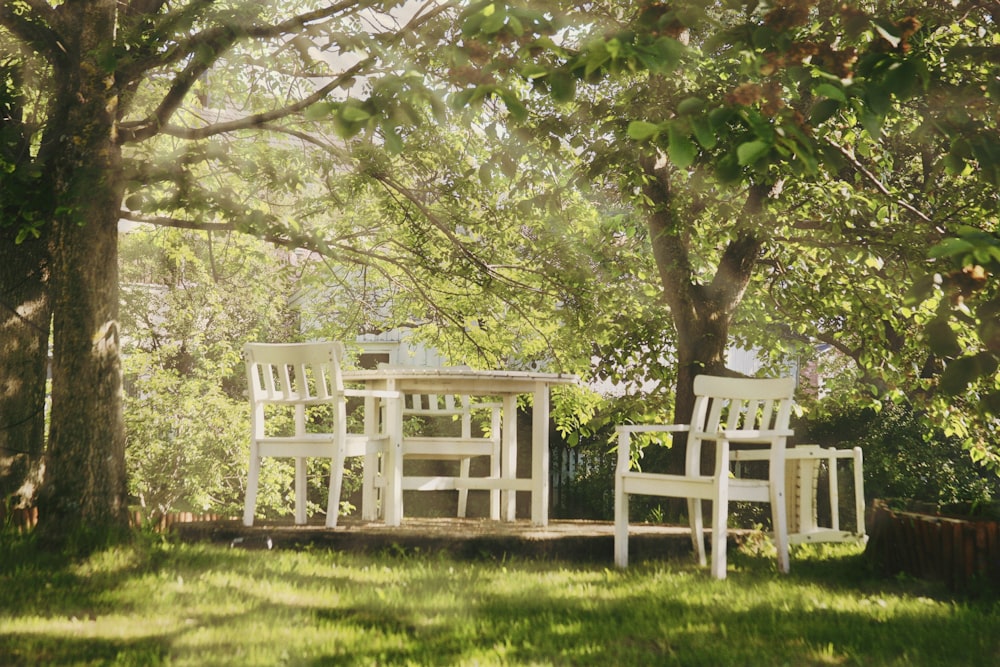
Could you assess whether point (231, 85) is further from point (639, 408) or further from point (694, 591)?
point (694, 591)

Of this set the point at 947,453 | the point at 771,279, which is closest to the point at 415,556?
the point at 771,279

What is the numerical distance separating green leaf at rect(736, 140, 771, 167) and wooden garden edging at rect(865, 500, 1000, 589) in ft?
12.1

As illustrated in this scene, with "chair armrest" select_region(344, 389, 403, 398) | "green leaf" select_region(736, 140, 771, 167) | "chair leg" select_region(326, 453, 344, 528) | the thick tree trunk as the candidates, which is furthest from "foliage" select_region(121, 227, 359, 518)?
"green leaf" select_region(736, 140, 771, 167)

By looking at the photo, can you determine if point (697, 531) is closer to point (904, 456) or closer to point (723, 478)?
point (723, 478)

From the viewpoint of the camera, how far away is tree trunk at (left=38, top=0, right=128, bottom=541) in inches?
210

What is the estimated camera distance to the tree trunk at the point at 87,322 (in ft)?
17.5

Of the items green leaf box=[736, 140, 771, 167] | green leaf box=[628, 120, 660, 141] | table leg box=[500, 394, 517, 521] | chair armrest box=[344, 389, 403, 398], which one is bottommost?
table leg box=[500, 394, 517, 521]

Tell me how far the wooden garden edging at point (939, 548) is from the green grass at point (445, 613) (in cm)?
12

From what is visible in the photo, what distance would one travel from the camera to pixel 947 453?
38.5 feet

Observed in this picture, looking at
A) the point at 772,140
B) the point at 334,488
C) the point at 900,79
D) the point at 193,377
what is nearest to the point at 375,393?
the point at 334,488

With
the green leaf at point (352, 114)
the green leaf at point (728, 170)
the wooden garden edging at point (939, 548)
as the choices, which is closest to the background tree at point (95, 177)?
the green leaf at point (352, 114)

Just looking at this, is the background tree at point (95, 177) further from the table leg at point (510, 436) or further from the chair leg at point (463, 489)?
the chair leg at point (463, 489)

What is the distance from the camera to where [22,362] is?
21.9ft

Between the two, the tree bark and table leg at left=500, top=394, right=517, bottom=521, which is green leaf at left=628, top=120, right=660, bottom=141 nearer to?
table leg at left=500, top=394, right=517, bottom=521
